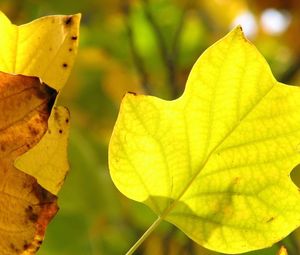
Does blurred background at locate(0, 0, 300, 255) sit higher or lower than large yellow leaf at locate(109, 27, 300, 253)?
lower

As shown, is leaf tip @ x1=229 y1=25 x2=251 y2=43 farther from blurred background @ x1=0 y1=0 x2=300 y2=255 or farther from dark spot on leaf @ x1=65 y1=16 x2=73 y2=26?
blurred background @ x1=0 y1=0 x2=300 y2=255

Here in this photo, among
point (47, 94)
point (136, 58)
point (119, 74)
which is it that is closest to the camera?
point (47, 94)

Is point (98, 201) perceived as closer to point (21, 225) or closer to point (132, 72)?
point (132, 72)

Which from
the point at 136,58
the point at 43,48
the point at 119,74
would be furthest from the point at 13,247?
the point at 119,74

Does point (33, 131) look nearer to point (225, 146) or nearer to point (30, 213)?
point (30, 213)

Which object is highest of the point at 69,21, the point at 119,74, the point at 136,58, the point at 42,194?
the point at 69,21

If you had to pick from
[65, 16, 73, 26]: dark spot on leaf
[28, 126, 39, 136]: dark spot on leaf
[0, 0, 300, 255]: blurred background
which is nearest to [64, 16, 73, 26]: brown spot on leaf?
[65, 16, 73, 26]: dark spot on leaf
